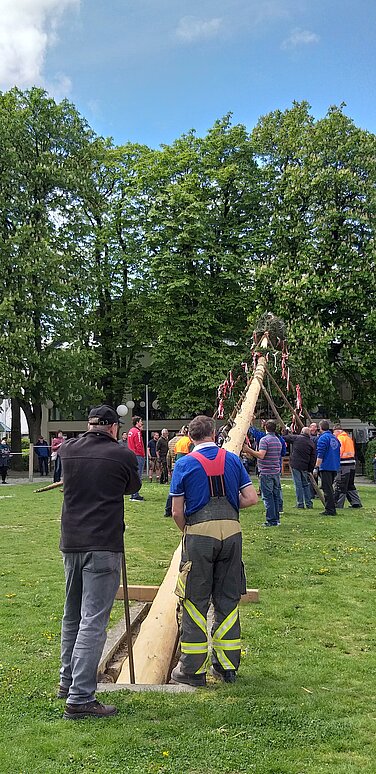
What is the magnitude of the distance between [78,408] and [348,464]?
18700mm

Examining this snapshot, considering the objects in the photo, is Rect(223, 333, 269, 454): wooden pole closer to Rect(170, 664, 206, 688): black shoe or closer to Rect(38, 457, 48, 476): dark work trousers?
Rect(170, 664, 206, 688): black shoe

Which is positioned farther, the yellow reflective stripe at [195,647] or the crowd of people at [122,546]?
the yellow reflective stripe at [195,647]

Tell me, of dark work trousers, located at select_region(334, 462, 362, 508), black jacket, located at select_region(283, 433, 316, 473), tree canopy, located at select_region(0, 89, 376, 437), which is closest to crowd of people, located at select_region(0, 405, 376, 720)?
black jacket, located at select_region(283, 433, 316, 473)

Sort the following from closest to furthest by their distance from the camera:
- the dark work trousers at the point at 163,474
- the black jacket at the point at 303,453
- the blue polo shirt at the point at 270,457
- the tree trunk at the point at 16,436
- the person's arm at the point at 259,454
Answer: the person's arm at the point at 259,454 → the blue polo shirt at the point at 270,457 → the black jacket at the point at 303,453 → the dark work trousers at the point at 163,474 → the tree trunk at the point at 16,436

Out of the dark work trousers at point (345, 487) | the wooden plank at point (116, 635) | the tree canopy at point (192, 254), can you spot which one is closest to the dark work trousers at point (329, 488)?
the dark work trousers at point (345, 487)

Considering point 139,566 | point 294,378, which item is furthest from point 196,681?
point 294,378

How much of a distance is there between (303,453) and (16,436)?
21.6 meters

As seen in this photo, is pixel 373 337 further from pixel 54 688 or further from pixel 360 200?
pixel 54 688

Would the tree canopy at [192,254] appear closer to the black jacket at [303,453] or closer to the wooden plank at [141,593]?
the black jacket at [303,453]

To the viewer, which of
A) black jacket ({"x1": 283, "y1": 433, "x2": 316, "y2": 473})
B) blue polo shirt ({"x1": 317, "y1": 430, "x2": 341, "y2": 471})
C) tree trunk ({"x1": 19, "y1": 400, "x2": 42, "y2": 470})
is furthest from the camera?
tree trunk ({"x1": 19, "y1": 400, "x2": 42, "y2": 470})

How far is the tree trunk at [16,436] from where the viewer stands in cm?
3328

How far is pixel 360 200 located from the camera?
30.8m

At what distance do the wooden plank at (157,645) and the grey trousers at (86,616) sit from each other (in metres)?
0.72

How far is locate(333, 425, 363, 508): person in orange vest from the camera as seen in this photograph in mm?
16109
